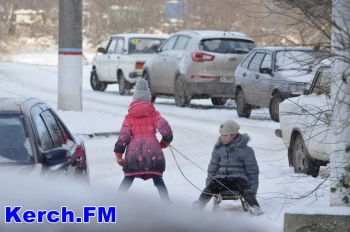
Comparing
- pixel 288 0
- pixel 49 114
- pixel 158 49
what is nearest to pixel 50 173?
pixel 49 114

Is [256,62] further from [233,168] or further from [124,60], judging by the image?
[233,168]

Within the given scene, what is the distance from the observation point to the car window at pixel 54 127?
8.13 meters

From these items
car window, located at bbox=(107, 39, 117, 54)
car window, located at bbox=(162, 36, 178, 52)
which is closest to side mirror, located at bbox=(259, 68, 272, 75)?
car window, located at bbox=(162, 36, 178, 52)

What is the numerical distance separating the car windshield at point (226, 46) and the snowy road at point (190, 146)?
1425 millimetres

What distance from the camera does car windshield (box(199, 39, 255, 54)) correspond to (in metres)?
22.8

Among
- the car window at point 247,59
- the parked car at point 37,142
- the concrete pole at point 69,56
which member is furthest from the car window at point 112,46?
the parked car at point 37,142

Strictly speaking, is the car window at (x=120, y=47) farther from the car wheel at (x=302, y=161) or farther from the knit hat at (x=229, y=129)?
the knit hat at (x=229, y=129)

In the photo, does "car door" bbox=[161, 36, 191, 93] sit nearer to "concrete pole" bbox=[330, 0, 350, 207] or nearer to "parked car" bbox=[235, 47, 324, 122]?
"parked car" bbox=[235, 47, 324, 122]

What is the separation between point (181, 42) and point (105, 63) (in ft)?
19.9

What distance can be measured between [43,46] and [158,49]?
27700mm

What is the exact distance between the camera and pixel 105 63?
29.5 m

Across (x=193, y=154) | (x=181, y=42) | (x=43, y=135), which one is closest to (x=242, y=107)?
(x=181, y=42)

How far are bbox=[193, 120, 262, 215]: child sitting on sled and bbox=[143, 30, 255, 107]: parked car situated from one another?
12321 millimetres

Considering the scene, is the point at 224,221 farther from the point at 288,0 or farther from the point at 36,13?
the point at 36,13
